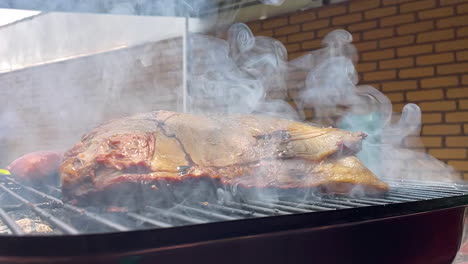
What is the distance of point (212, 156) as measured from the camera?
231cm

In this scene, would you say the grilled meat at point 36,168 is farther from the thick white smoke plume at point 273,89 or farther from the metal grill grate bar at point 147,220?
the thick white smoke plume at point 273,89

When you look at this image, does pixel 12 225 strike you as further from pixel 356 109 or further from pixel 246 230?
pixel 356 109

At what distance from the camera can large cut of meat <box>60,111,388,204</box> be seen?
6.77 feet

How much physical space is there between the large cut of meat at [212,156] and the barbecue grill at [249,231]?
11 centimetres

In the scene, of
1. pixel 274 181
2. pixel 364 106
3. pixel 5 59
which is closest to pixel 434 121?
pixel 364 106

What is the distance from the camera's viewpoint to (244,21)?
6.91m

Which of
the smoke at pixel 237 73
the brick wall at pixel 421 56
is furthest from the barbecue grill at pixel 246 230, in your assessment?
the brick wall at pixel 421 56

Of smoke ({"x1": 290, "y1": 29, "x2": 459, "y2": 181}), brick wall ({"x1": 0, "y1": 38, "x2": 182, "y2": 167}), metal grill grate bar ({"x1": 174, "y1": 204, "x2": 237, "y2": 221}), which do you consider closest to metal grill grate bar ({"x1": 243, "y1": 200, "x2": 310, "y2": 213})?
metal grill grate bar ({"x1": 174, "y1": 204, "x2": 237, "y2": 221})

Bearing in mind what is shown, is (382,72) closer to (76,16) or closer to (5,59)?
(76,16)

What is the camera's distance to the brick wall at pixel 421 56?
5.03m

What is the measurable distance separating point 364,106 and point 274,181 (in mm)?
3769

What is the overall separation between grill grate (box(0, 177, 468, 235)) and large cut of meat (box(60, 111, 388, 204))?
10 centimetres

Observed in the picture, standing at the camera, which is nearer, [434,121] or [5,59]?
[434,121]

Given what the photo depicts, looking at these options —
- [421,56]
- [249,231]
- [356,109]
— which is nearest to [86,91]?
[356,109]
